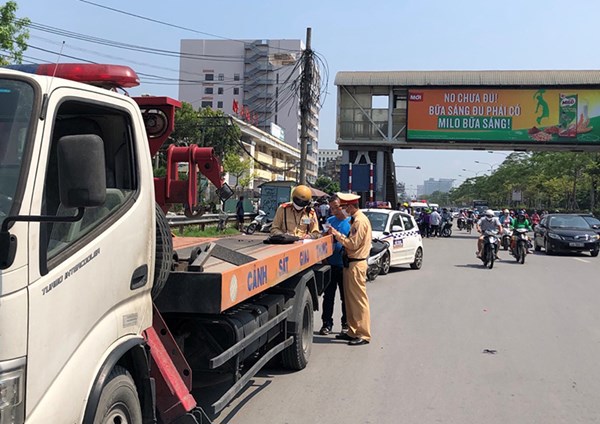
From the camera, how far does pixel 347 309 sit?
25.2 feet

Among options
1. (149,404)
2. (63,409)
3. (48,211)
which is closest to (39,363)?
(63,409)

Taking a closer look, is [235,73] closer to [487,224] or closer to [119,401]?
[487,224]

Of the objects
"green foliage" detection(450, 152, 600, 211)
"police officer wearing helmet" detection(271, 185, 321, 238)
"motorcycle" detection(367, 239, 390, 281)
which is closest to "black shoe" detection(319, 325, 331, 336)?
"police officer wearing helmet" detection(271, 185, 321, 238)

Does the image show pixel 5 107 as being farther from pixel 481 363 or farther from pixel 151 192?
pixel 481 363

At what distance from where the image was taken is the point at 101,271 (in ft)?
9.81

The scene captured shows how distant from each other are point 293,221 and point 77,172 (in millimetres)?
4961

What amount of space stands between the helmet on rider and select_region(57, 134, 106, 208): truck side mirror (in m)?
4.65

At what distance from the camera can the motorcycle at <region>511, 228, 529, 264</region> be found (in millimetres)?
18500

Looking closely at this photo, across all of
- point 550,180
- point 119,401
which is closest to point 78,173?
point 119,401

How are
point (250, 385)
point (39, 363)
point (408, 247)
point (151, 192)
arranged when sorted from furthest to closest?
point (408, 247)
point (250, 385)
point (151, 192)
point (39, 363)

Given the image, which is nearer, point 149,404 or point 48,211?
point 48,211

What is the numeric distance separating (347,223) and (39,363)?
5.62 metres

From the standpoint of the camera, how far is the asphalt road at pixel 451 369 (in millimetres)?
5156

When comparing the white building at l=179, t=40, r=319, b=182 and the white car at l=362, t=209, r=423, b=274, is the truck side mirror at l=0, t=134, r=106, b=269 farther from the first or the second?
the white building at l=179, t=40, r=319, b=182
